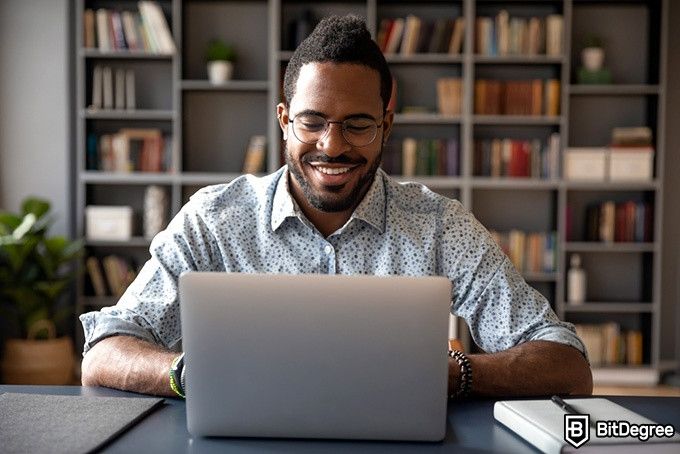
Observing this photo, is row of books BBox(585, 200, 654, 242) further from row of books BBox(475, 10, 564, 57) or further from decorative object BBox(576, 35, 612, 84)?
row of books BBox(475, 10, 564, 57)

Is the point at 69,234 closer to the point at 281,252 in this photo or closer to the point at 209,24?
the point at 209,24

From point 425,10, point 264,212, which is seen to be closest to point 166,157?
point 425,10

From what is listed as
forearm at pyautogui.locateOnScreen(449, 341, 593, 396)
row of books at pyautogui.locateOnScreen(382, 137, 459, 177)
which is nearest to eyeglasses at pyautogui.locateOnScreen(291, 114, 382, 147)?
forearm at pyautogui.locateOnScreen(449, 341, 593, 396)

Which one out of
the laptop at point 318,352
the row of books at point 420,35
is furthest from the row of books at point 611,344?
the laptop at point 318,352

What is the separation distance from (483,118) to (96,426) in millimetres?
3969

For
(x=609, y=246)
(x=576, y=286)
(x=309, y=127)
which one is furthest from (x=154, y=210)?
(x=309, y=127)

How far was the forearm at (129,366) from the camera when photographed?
1401 mm

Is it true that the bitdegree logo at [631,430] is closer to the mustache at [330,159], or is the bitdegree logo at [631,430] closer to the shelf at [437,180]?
the mustache at [330,159]

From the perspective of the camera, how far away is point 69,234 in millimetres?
4957

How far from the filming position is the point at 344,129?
5.80 feet

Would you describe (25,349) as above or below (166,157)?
below

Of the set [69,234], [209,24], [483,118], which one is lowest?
[69,234]

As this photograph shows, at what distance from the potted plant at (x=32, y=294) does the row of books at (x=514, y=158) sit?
234cm

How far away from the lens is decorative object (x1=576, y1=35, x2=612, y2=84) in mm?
4930
